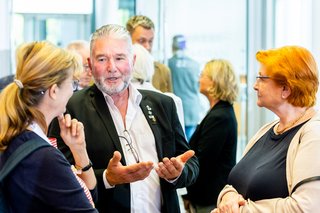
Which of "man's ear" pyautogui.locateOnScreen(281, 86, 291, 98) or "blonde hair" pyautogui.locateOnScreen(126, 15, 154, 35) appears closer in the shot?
"man's ear" pyautogui.locateOnScreen(281, 86, 291, 98)

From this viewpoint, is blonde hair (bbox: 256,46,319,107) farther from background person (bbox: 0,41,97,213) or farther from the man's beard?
background person (bbox: 0,41,97,213)

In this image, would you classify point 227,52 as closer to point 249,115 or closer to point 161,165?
point 249,115

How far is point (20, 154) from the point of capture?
1.80 meters

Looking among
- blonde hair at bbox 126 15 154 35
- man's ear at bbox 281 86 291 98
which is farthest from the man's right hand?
blonde hair at bbox 126 15 154 35

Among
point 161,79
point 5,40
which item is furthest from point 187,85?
point 5,40

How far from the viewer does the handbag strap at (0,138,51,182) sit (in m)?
1.79

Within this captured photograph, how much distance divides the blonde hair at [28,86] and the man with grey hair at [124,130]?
597mm

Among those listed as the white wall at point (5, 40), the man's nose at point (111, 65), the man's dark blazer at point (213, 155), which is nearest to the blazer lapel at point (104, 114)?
the man's nose at point (111, 65)

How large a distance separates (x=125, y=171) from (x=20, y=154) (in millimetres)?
616

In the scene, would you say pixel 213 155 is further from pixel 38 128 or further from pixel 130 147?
pixel 38 128

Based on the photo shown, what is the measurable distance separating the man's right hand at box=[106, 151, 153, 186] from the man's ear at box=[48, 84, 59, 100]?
1.42ft

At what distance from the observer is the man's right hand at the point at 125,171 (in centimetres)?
228

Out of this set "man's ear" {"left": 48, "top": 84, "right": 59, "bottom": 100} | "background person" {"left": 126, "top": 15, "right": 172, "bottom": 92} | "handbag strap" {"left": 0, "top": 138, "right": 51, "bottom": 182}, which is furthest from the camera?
"background person" {"left": 126, "top": 15, "right": 172, "bottom": 92}

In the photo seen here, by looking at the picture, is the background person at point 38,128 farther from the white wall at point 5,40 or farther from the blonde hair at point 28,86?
the white wall at point 5,40
